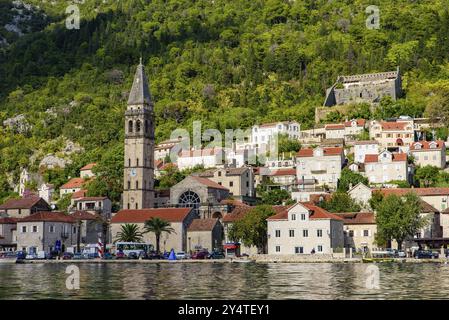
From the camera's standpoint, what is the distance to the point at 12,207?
11256 centimetres

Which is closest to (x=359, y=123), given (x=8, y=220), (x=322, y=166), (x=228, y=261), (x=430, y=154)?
(x=430, y=154)

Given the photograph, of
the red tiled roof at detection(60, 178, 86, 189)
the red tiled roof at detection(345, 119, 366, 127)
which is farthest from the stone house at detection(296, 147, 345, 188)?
the red tiled roof at detection(60, 178, 86, 189)

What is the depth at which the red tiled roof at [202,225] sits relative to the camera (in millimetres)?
98312

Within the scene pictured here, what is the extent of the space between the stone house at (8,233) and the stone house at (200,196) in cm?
2022

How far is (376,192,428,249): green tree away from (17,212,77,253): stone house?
1530 inches

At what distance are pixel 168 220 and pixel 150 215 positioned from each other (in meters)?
3.80

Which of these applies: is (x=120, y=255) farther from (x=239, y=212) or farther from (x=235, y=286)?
(x=235, y=286)

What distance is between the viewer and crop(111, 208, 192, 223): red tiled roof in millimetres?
99750

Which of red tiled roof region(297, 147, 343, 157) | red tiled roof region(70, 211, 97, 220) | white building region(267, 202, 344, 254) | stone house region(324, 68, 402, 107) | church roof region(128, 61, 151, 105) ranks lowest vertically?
white building region(267, 202, 344, 254)

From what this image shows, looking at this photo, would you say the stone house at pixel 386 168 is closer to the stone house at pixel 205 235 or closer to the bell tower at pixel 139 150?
the stone house at pixel 205 235

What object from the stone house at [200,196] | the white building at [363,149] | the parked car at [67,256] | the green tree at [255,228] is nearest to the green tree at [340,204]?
the green tree at [255,228]

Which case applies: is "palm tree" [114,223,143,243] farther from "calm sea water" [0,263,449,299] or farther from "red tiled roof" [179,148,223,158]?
"calm sea water" [0,263,449,299]
